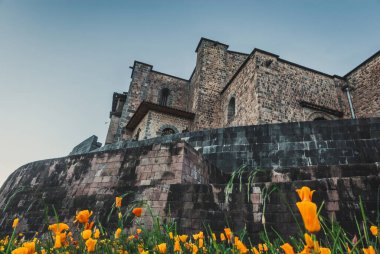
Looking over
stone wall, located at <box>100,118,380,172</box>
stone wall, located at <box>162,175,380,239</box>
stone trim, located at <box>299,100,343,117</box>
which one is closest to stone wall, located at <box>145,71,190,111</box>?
stone trim, located at <box>299,100,343,117</box>

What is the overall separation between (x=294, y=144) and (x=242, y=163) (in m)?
1.45

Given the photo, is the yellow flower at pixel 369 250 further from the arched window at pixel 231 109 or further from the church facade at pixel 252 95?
the arched window at pixel 231 109

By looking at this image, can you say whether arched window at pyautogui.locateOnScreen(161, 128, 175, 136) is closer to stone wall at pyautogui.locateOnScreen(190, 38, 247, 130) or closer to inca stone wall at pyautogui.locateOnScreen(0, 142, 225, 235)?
stone wall at pyautogui.locateOnScreen(190, 38, 247, 130)

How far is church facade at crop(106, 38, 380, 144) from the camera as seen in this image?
1183 cm

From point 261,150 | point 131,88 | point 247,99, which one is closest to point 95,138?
point 131,88

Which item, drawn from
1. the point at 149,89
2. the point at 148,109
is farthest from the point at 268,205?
the point at 149,89

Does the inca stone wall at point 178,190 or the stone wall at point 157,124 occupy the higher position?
the stone wall at point 157,124

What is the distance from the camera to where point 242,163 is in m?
6.89

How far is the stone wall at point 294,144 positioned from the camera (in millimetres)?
6098

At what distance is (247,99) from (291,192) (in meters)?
9.79

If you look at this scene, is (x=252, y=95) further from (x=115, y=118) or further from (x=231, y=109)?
(x=115, y=118)

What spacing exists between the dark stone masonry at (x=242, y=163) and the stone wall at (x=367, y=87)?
0.18 feet

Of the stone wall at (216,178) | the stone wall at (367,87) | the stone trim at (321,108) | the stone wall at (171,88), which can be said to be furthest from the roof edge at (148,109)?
the stone wall at (367,87)

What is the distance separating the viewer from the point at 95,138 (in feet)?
57.7
